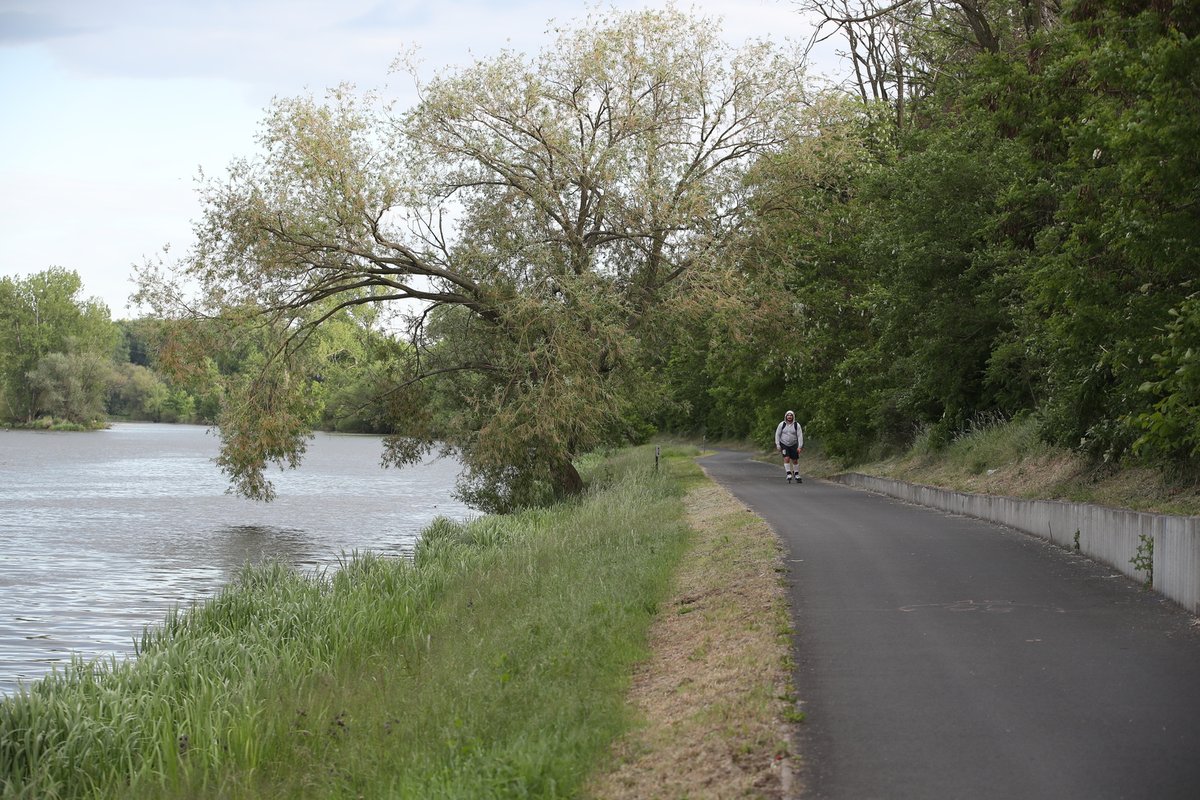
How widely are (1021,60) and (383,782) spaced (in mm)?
13820

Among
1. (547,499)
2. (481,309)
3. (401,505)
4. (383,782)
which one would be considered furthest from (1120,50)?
(401,505)

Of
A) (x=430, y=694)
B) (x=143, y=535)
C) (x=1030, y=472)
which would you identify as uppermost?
(x=1030, y=472)

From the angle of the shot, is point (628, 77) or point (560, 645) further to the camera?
point (628, 77)

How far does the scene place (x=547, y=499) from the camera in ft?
101

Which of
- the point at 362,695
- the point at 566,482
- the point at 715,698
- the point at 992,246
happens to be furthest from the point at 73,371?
the point at 715,698

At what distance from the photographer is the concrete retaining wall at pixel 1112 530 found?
1036 cm

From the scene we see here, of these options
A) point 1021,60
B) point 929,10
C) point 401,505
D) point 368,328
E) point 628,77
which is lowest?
point 401,505

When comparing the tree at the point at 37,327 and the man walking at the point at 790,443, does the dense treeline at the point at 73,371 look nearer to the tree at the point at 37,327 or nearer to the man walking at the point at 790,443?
the tree at the point at 37,327

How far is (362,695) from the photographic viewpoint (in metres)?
9.88

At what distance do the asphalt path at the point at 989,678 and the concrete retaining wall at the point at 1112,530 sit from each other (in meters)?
0.22

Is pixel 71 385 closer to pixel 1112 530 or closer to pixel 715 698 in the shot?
pixel 1112 530

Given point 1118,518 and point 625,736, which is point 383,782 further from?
point 1118,518

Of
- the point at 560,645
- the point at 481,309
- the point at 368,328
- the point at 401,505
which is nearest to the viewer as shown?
the point at 560,645

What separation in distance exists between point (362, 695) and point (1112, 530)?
8.31 m
